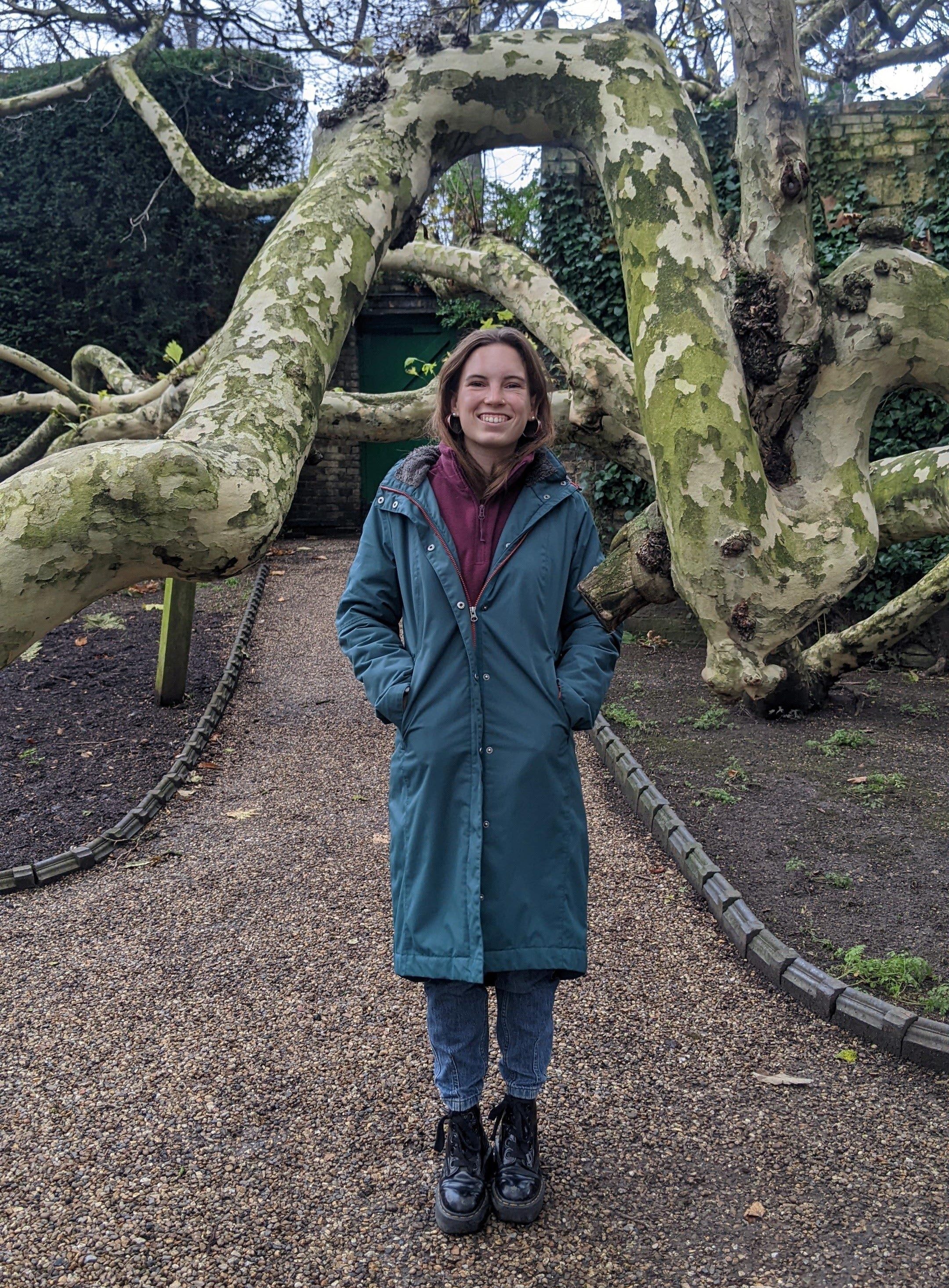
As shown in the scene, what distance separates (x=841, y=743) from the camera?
7031mm

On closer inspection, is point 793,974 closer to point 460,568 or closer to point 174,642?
point 460,568

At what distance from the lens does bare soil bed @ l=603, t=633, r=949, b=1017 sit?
4.29 m

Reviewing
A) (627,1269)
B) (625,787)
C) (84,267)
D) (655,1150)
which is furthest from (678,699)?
(84,267)

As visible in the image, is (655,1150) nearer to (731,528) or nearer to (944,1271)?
(944,1271)

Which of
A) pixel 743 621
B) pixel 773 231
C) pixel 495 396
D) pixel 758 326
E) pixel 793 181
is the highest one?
pixel 793 181

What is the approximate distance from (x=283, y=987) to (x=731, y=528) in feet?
9.36

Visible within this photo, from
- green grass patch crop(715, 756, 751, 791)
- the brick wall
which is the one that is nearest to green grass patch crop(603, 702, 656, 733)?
green grass patch crop(715, 756, 751, 791)

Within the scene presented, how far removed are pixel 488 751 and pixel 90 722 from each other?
580 cm

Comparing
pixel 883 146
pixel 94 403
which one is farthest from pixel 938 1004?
pixel 883 146

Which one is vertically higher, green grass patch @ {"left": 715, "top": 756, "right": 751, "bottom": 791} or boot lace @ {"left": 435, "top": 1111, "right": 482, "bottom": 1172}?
boot lace @ {"left": 435, "top": 1111, "right": 482, "bottom": 1172}

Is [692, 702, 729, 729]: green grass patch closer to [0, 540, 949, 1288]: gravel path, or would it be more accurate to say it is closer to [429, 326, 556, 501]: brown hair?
[0, 540, 949, 1288]: gravel path

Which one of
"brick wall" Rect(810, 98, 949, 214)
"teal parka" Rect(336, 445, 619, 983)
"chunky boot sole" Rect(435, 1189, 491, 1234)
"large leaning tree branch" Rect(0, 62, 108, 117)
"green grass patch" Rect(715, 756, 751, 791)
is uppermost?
"large leaning tree branch" Rect(0, 62, 108, 117)

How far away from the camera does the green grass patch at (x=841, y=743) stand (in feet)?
22.7

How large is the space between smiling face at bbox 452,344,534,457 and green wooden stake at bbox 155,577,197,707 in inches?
193
